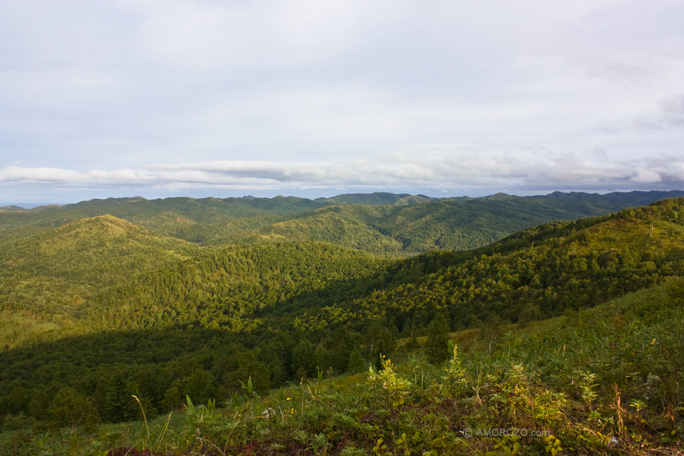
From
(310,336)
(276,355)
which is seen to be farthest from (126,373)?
(310,336)

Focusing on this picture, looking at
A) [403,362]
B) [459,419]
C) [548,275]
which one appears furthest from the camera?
[548,275]

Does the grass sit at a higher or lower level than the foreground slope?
higher

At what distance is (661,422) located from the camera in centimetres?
422

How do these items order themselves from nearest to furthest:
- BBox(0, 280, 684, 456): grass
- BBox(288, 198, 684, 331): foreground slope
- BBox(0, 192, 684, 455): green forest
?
1. BBox(0, 280, 684, 456): grass
2. BBox(0, 192, 684, 455): green forest
3. BBox(288, 198, 684, 331): foreground slope

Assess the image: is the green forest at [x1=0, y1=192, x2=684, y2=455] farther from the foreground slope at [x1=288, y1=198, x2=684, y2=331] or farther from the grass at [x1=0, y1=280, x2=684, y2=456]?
the foreground slope at [x1=288, y1=198, x2=684, y2=331]

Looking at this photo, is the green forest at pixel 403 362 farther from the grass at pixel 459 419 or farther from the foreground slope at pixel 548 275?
the foreground slope at pixel 548 275

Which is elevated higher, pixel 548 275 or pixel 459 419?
pixel 459 419

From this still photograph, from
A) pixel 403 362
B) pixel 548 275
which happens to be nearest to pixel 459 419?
pixel 403 362

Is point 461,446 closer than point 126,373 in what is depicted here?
Yes

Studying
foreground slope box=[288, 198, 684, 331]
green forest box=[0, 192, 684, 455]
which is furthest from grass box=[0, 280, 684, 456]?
foreground slope box=[288, 198, 684, 331]

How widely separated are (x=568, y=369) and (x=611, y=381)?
0.68 meters

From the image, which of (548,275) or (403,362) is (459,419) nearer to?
(403,362)

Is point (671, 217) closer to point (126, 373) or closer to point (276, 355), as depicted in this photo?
point (276, 355)

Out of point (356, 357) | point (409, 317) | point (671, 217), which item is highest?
point (671, 217)
